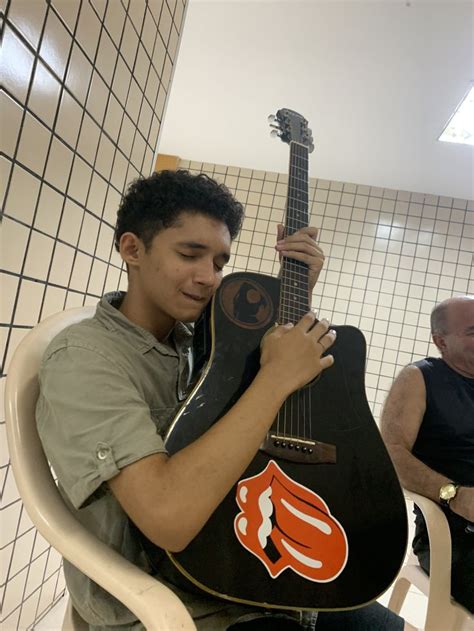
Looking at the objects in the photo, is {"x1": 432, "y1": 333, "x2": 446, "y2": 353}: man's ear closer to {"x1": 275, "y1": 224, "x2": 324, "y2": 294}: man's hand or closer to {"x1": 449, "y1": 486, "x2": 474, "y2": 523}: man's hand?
{"x1": 449, "y1": 486, "x2": 474, "y2": 523}: man's hand

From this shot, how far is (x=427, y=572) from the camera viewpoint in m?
1.25

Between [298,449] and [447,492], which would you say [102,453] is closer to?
[298,449]

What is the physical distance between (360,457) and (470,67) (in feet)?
6.88

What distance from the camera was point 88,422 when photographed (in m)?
0.56

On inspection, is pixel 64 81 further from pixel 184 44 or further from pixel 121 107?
pixel 184 44

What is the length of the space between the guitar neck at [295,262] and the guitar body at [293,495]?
59 millimetres

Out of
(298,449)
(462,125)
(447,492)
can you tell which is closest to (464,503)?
(447,492)

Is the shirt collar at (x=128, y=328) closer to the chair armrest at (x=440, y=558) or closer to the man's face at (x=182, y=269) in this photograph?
the man's face at (x=182, y=269)

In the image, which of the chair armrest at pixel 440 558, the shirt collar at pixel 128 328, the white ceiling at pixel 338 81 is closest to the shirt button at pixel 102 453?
the shirt collar at pixel 128 328

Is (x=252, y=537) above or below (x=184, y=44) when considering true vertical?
below

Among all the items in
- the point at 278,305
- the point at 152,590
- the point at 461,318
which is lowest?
the point at 152,590

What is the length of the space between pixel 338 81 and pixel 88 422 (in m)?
2.26

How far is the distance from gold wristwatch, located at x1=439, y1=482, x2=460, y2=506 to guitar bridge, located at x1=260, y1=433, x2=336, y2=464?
0.65 metres

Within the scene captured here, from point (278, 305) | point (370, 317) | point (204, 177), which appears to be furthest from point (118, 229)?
point (370, 317)
